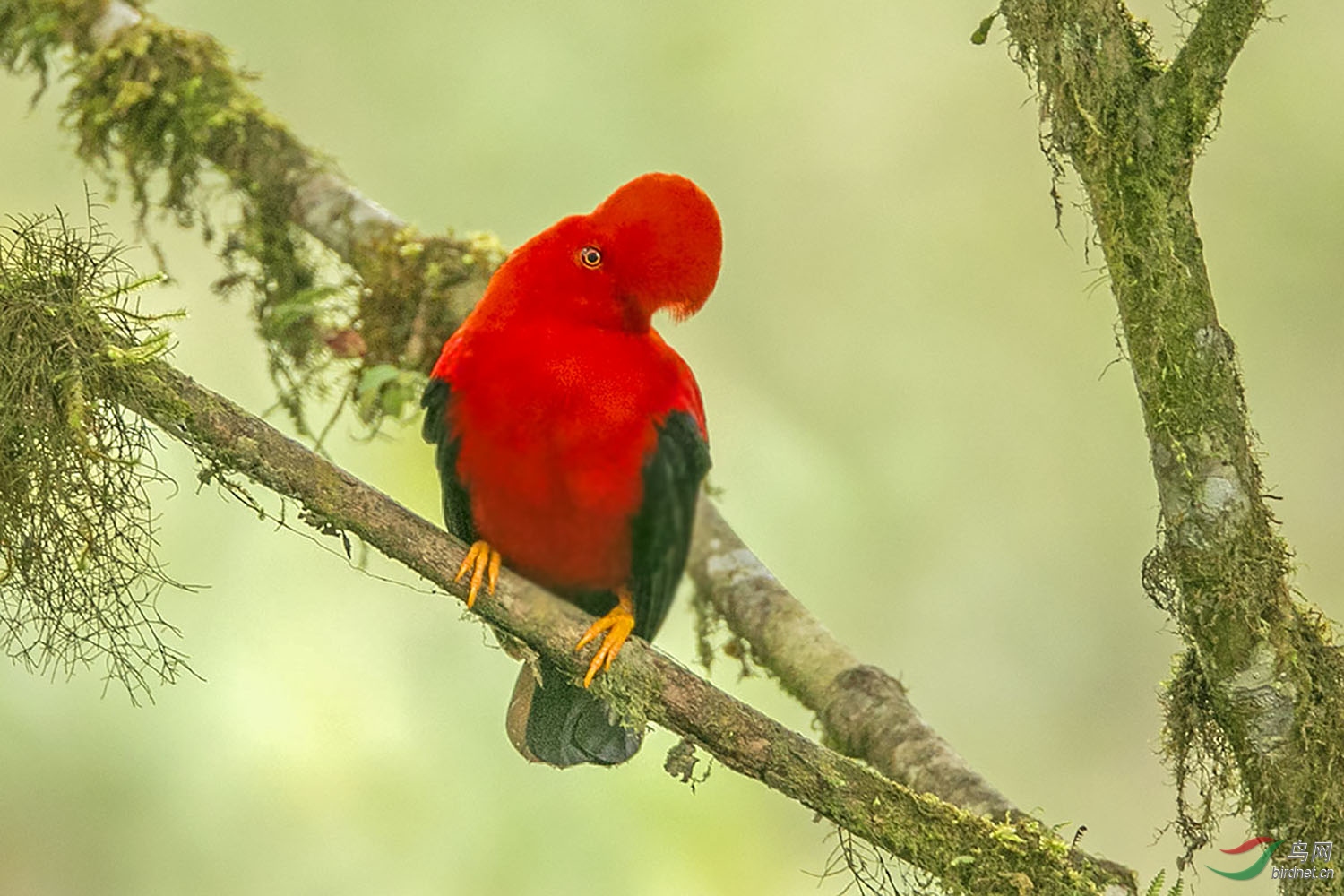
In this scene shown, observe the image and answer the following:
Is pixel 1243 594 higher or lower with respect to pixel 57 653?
higher

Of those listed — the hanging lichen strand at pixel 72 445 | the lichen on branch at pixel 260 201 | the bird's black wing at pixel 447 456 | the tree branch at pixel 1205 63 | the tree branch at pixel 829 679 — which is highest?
the tree branch at pixel 1205 63

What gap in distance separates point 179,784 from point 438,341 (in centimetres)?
203

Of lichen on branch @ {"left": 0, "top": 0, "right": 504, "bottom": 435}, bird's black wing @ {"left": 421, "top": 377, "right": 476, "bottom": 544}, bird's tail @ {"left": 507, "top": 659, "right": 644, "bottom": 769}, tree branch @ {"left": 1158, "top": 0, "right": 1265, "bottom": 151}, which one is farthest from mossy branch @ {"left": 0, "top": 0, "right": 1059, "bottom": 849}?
tree branch @ {"left": 1158, "top": 0, "right": 1265, "bottom": 151}

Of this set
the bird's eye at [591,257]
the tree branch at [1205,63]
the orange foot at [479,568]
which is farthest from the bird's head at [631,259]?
the tree branch at [1205,63]

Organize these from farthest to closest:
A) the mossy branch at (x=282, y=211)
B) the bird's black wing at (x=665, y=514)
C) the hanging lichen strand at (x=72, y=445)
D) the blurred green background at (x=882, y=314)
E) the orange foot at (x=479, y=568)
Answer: the blurred green background at (x=882, y=314) → the mossy branch at (x=282, y=211) → the bird's black wing at (x=665, y=514) → the orange foot at (x=479, y=568) → the hanging lichen strand at (x=72, y=445)

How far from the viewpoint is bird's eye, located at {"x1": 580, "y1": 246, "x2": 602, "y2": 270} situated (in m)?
2.31

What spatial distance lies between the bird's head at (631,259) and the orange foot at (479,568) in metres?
0.44

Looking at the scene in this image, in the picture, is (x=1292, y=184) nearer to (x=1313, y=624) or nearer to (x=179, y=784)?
(x=1313, y=624)

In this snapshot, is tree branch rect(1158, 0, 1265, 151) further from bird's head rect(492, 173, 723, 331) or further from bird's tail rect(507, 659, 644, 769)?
bird's tail rect(507, 659, 644, 769)

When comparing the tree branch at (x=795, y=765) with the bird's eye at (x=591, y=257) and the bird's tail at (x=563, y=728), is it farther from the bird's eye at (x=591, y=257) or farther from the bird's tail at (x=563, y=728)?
the bird's eye at (x=591, y=257)

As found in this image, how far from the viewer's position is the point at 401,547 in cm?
218

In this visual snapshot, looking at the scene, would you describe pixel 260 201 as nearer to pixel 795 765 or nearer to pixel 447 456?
pixel 447 456

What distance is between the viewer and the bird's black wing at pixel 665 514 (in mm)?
2391

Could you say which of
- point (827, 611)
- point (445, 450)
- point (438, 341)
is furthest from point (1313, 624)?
point (827, 611)
